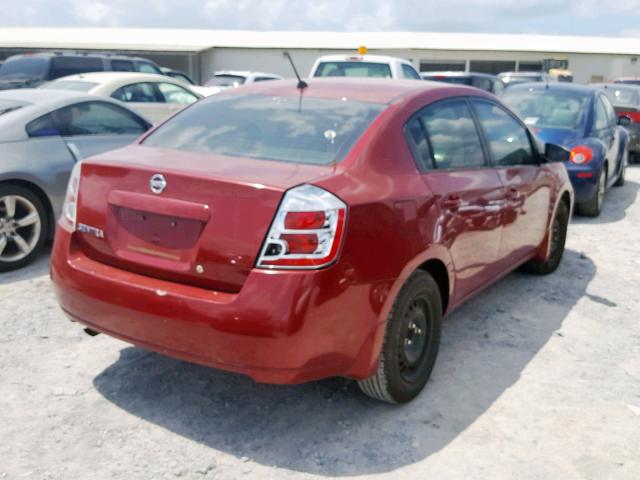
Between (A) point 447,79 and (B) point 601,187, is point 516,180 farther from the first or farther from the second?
(A) point 447,79

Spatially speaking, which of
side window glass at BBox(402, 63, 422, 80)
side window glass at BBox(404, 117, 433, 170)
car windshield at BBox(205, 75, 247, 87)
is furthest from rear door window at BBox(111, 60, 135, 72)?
side window glass at BBox(404, 117, 433, 170)

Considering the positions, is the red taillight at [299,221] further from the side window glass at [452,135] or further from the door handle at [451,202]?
the side window glass at [452,135]

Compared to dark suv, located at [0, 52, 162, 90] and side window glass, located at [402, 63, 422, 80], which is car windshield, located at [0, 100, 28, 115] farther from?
side window glass, located at [402, 63, 422, 80]

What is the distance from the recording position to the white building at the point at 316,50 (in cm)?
3434

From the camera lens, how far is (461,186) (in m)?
3.98

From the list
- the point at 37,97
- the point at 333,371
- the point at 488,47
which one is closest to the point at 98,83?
the point at 37,97

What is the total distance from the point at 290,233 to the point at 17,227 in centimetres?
365

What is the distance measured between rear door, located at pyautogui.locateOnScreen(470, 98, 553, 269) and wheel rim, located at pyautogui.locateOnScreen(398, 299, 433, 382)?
1.12 m

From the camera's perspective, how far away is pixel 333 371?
3.13 metres

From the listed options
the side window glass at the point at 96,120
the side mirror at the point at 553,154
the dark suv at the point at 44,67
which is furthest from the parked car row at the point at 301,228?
the dark suv at the point at 44,67

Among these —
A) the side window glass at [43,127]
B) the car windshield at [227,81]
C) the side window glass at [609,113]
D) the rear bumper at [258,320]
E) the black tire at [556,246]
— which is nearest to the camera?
the rear bumper at [258,320]

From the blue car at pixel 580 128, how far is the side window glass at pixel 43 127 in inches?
208

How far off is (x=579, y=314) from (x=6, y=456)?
3.82 metres

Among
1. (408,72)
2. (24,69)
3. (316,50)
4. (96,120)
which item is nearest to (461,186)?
(96,120)
